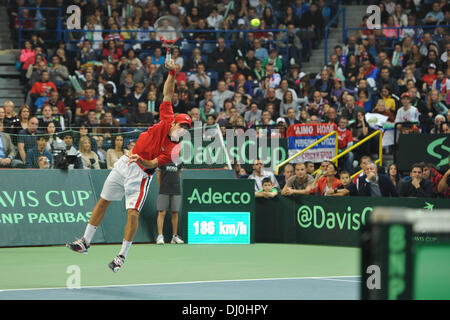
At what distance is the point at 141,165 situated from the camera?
10.8 meters

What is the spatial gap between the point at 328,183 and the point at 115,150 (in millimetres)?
4436

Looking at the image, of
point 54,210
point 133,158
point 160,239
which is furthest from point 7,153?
point 133,158

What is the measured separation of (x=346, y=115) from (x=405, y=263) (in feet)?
54.6

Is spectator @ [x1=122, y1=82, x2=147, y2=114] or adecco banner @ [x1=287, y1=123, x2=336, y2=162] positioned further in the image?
spectator @ [x1=122, y1=82, x2=147, y2=114]

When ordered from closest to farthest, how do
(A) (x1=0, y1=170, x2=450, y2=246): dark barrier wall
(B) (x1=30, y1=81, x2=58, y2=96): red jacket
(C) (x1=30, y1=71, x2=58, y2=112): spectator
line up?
1. (A) (x1=0, y1=170, x2=450, y2=246): dark barrier wall
2. (C) (x1=30, y1=71, x2=58, y2=112): spectator
3. (B) (x1=30, y1=81, x2=58, y2=96): red jacket

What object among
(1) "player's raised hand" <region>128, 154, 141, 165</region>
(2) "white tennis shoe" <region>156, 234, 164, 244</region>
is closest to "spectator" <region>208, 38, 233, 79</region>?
(2) "white tennis shoe" <region>156, 234, 164, 244</region>

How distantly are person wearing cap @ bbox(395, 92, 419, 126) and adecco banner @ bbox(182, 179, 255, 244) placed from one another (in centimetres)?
460

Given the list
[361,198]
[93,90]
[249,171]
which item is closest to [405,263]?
[361,198]

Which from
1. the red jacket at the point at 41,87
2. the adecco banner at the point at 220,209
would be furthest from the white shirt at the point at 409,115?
the red jacket at the point at 41,87

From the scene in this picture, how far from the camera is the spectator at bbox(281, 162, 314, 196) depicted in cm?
1691

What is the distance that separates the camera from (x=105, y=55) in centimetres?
2439

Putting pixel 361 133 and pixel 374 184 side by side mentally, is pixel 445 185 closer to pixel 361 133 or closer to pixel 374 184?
pixel 374 184

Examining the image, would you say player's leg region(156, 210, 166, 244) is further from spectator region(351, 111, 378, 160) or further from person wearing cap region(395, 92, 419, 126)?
person wearing cap region(395, 92, 419, 126)
